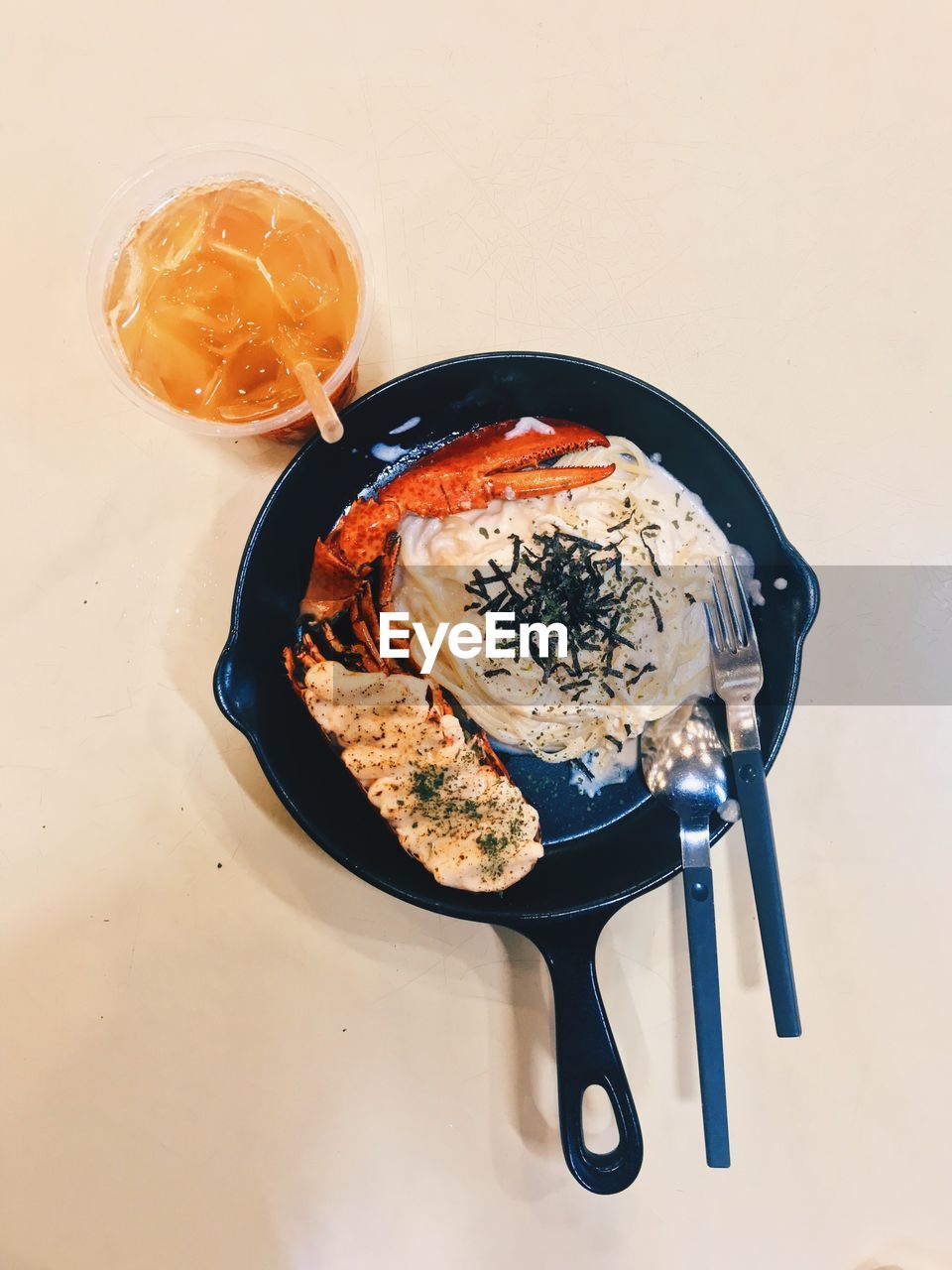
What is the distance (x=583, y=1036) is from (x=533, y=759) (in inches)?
26.2

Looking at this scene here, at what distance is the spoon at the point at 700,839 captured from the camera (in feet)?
6.35

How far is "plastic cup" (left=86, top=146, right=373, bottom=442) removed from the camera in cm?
191

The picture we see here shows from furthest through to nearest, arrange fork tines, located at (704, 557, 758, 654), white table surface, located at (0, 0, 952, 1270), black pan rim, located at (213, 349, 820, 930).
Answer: white table surface, located at (0, 0, 952, 1270), fork tines, located at (704, 557, 758, 654), black pan rim, located at (213, 349, 820, 930)

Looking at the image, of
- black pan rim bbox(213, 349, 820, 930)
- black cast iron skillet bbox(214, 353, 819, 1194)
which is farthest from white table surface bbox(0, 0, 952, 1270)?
black pan rim bbox(213, 349, 820, 930)

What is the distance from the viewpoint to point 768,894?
78.4 inches

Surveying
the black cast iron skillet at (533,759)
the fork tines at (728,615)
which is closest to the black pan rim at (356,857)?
the black cast iron skillet at (533,759)

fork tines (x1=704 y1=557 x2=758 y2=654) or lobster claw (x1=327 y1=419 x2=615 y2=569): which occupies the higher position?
lobster claw (x1=327 y1=419 x2=615 y2=569)

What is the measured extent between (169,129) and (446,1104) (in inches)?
102

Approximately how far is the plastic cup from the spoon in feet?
3.76

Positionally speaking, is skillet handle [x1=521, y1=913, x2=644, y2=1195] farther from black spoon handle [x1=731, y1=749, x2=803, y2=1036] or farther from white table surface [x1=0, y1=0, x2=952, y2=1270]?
black spoon handle [x1=731, y1=749, x2=803, y2=1036]

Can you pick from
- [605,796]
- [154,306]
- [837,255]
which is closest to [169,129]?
[154,306]

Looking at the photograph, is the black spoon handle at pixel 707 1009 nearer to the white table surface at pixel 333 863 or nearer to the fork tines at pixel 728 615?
the white table surface at pixel 333 863

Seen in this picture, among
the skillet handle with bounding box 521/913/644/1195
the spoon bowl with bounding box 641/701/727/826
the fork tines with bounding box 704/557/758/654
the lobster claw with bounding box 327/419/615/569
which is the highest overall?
the lobster claw with bounding box 327/419/615/569

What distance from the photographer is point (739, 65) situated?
2377 mm
